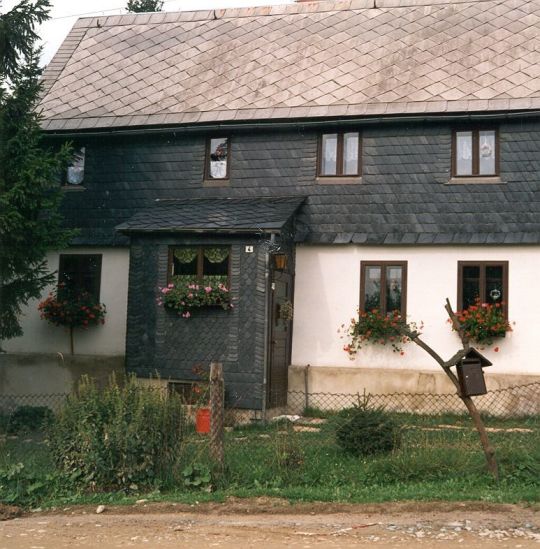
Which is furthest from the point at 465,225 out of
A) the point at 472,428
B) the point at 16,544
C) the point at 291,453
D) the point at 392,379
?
the point at 16,544

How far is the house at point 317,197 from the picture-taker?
16.0 meters

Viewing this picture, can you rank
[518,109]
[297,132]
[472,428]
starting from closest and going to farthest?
[472,428] → [518,109] → [297,132]

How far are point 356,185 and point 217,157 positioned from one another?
3.02m

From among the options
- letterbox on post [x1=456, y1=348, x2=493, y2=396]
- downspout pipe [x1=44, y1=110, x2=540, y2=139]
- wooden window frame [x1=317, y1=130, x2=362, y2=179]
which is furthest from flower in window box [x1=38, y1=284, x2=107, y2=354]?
letterbox on post [x1=456, y1=348, x2=493, y2=396]

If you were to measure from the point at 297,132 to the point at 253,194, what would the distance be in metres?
1.51

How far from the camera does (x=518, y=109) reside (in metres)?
16.0

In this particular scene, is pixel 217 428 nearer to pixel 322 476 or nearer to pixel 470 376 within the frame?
pixel 322 476

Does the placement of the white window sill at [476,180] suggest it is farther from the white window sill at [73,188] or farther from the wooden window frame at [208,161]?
the white window sill at [73,188]

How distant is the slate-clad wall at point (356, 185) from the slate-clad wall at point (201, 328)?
→ 73.5 inches

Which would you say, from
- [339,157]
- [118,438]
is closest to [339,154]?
[339,157]

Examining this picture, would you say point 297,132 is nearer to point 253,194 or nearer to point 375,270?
point 253,194

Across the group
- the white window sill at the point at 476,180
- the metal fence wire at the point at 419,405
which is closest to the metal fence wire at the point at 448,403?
the metal fence wire at the point at 419,405

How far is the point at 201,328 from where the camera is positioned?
52.3 ft

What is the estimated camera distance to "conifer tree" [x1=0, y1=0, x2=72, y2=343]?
14383 mm
